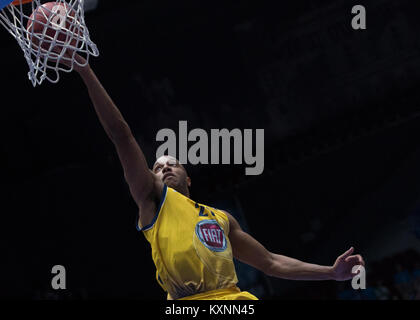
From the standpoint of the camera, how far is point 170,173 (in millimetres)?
2838

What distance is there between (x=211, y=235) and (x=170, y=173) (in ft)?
1.45

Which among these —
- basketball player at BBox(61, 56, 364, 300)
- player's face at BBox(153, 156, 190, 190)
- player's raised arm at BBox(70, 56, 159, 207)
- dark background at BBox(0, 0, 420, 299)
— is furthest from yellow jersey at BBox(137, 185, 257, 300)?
dark background at BBox(0, 0, 420, 299)

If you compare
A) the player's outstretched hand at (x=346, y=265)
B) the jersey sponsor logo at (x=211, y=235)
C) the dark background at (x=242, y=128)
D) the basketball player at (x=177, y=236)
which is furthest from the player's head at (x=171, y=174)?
the dark background at (x=242, y=128)

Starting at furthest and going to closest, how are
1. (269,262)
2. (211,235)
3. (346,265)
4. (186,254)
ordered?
1. (269,262)
2. (346,265)
3. (211,235)
4. (186,254)

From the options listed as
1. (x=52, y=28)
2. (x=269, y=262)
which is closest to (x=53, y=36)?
(x=52, y=28)

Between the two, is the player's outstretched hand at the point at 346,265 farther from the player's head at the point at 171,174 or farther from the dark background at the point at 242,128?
the dark background at the point at 242,128

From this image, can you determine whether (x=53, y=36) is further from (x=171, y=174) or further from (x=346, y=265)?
(x=346, y=265)

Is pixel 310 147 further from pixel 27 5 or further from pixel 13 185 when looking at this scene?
pixel 27 5

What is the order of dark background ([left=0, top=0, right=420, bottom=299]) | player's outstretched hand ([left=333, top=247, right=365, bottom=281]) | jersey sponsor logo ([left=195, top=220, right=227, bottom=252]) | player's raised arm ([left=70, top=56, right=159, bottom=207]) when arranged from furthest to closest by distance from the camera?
1. dark background ([left=0, top=0, right=420, bottom=299])
2. player's outstretched hand ([left=333, top=247, right=365, bottom=281])
3. jersey sponsor logo ([left=195, top=220, right=227, bottom=252])
4. player's raised arm ([left=70, top=56, right=159, bottom=207])

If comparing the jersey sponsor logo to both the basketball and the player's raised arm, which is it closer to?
the player's raised arm

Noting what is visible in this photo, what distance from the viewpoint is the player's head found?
282cm

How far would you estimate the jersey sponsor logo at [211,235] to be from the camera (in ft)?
8.17

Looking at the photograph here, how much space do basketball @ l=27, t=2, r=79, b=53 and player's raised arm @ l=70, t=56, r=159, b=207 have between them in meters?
0.12
